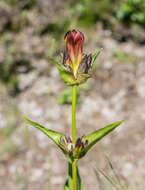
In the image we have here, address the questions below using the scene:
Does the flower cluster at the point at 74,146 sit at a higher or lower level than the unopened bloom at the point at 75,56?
lower

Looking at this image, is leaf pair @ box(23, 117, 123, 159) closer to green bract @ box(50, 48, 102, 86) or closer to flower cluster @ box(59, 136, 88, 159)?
flower cluster @ box(59, 136, 88, 159)

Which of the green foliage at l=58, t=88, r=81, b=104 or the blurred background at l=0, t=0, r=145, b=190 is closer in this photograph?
the blurred background at l=0, t=0, r=145, b=190

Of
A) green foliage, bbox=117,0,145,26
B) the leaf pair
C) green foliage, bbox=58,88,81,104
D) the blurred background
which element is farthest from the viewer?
green foliage, bbox=117,0,145,26

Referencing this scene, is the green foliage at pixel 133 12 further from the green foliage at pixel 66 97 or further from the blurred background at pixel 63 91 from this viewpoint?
the green foliage at pixel 66 97

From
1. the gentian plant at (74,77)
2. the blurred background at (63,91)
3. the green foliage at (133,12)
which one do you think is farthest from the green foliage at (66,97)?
the gentian plant at (74,77)

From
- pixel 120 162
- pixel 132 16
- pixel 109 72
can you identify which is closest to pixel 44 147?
pixel 120 162

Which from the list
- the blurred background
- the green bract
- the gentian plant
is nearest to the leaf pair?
the gentian plant

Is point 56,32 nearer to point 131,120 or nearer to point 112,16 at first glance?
point 112,16
